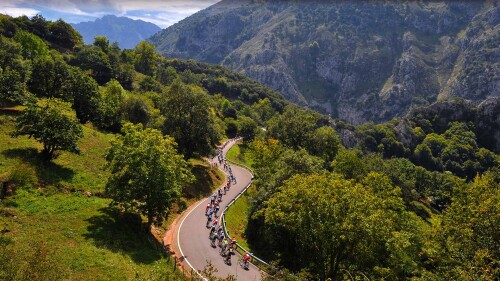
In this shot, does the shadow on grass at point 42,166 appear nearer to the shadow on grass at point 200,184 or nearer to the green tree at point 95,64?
the shadow on grass at point 200,184

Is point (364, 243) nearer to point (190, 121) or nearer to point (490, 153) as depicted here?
point (190, 121)

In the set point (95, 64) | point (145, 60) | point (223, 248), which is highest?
point (145, 60)

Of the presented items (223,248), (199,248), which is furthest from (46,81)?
(223,248)

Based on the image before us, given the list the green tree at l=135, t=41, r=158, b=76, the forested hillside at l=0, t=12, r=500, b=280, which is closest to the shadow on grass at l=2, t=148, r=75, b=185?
the forested hillside at l=0, t=12, r=500, b=280

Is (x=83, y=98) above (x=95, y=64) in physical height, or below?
below

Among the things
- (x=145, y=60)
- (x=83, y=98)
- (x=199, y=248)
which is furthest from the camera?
(x=145, y=60)

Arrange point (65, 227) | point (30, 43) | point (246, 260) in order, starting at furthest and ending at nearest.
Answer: point (30, 43)
point (246, 260)
point (65, 227)

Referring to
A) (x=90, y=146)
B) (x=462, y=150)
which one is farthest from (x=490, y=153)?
(x=90, y=146)

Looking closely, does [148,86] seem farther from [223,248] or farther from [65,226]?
[65,226]
